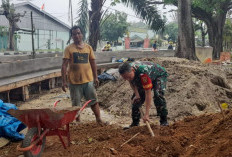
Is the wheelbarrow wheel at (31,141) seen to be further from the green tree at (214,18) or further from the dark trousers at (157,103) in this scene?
the green tree at (214,18)

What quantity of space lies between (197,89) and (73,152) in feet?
15.0

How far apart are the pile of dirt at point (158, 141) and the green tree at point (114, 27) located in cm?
3771

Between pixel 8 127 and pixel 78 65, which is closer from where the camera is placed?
pixel 8 127

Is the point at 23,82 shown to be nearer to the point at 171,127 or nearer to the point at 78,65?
the point at 78,65

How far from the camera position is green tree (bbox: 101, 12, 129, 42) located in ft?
137

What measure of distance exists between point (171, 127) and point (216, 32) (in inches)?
805

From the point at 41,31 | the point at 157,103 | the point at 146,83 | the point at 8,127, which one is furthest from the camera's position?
the point at 41,31

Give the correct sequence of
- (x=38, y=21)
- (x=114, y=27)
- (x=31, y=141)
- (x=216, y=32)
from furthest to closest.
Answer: (x=114, y=27) → (x=38, y=21) → (x=216, y=32) → (x=31, y=141)

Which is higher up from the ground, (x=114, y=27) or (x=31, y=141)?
(x=114, y=27)

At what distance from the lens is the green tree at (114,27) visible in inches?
1646

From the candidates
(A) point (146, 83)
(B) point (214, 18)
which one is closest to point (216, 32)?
(B) point (214, 18)

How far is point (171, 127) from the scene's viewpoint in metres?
4.68

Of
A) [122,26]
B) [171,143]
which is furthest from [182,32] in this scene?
[122,26]

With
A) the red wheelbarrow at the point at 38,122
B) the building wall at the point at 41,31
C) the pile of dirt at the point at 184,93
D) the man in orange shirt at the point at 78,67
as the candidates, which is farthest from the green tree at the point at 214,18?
the red wheelbarrow at the point at 38,122
